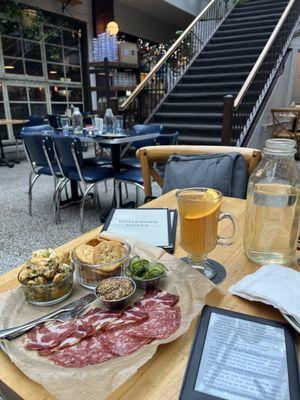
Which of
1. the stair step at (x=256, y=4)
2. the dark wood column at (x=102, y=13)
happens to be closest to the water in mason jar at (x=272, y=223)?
the dark wood column at (x=102, y=13)

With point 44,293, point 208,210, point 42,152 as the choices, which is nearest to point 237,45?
point 42,152

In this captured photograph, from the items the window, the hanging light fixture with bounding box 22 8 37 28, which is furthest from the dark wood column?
the hanging light fixture with bounding box 22 8 37 28

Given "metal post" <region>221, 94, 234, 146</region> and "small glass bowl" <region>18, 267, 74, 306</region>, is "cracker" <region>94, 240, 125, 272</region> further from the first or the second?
"metal post" <region>221, 94, 234, 146</region>

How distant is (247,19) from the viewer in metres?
7.32

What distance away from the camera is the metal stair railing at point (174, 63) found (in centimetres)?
542

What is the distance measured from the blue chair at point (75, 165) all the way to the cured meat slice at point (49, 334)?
224cm

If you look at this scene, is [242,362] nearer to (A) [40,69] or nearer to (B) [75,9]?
(A) [40,69]

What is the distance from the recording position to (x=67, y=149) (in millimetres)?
2734

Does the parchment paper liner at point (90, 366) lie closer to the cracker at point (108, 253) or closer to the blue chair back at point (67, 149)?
the cracker at point (108, 253)

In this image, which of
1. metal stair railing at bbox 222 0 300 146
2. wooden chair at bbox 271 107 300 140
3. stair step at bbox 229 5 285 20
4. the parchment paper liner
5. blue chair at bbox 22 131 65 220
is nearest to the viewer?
the parchment paper liner

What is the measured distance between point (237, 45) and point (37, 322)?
286 inches

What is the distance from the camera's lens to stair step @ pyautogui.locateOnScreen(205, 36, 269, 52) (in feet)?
20.7

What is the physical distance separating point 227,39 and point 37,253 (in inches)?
297

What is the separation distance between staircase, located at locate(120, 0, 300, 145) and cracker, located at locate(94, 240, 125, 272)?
12.1ft
